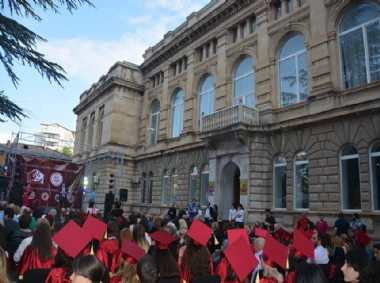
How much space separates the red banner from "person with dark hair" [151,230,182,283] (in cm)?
2516

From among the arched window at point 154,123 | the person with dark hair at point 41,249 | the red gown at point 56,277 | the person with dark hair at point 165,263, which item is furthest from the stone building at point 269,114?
the red gown at point 56,277

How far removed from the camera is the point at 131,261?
4.00 metres

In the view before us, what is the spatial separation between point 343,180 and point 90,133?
27.4 m

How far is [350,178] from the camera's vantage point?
1403 centimetres

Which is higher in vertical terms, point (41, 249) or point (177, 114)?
point (177, 114)

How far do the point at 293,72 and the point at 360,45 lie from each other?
3.53m

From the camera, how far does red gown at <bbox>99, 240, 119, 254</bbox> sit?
605 centimetres

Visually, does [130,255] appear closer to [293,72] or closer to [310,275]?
[310,275]

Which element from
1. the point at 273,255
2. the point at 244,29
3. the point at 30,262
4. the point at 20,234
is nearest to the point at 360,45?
the point at 244,29

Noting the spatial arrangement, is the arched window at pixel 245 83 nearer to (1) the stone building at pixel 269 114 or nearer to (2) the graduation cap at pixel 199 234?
(1) the stone building at pixel 269 114

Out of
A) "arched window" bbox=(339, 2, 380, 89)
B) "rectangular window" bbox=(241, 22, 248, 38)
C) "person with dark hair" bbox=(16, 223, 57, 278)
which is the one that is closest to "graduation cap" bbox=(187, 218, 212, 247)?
"person with dark hair" bbox=(16, 223, 57, 278)

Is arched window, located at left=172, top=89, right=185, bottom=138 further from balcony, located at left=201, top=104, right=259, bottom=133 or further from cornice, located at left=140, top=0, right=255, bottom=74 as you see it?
balcony, located at left=201, top=104, right=259, bottom=133

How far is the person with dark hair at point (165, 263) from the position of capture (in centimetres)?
405

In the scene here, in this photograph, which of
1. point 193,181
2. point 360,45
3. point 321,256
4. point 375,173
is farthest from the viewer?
point 193,181
